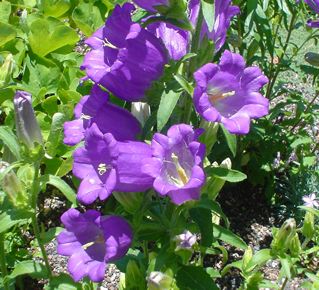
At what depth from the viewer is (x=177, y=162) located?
6.27 ft

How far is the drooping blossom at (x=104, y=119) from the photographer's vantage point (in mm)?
1930

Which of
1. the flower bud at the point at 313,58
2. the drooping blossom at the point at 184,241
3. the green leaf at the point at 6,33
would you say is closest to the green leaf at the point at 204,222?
the drooping blossom at the point at 184,241

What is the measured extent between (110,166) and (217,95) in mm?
429

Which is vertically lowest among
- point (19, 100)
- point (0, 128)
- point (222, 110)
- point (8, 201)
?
point (8, 201)

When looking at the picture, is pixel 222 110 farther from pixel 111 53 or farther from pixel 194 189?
pixel 111 53

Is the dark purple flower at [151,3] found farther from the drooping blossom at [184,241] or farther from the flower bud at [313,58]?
the flower bud at [313,58]

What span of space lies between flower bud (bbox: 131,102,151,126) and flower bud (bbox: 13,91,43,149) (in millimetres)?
360

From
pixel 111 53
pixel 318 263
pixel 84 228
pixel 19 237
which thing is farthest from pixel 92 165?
pixel 318 263

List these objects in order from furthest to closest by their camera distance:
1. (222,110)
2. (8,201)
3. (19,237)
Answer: (19,237)
(8,201)
(222,110)

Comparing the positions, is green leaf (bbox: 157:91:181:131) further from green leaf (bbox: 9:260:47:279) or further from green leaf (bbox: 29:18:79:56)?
green leaf (bbox: 29:18:79:56)

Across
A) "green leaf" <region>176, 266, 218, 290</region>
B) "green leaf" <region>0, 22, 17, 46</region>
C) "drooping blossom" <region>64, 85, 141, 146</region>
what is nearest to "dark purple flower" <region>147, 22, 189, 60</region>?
"drooping blossom" <region>64, 85, 141, 146</region>

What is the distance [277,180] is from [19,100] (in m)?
2.75

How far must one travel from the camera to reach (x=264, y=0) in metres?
3.08

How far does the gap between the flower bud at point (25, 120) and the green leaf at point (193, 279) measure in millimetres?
738
